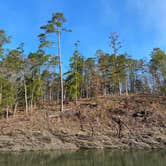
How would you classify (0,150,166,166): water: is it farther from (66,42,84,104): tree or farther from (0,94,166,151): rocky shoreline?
(66,42,84,104): tree

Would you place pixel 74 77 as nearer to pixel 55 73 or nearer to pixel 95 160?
pixel 55 73

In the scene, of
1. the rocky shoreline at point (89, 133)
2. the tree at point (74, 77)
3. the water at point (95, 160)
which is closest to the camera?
the water at point (95, 160)

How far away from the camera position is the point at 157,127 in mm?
28547

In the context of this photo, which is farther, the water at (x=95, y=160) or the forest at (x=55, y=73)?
the forest at (x=55, y=73)

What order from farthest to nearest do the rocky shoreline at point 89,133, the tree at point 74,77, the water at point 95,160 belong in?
the tree at point 74,77, the rocky shoreline at point 89,133, the water at point 95,160

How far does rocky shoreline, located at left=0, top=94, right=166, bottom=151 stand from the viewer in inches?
1105

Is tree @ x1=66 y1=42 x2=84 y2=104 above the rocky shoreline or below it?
above

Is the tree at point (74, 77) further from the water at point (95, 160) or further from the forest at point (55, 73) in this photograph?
the water at point (95, 160)

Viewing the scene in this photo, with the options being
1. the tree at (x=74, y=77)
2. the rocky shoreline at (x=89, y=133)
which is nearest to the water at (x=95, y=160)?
the rocky shoreline at (x=89, y=133)

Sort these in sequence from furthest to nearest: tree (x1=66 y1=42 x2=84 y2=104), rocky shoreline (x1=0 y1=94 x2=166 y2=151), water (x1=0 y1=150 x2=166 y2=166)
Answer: tree (x1=66 y1=42 x2=84 y2=104) → rocky shoreline (x1=0 y1=94 x2=166 y2=151) → water (x1=0 y1=150 x2=166 y2=166)

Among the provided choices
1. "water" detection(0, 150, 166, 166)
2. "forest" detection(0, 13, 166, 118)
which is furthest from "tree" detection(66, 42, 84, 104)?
"water" detection(0, 150, 166, 166)

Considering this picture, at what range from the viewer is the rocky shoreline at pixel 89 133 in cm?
2808

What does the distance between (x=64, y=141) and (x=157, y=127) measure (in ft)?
35.4

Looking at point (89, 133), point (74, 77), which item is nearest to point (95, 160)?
point (89, 133)
